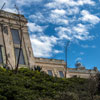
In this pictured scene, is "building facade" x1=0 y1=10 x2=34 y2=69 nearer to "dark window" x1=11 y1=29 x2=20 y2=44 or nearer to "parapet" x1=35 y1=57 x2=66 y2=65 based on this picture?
"dark window" x1=11 y1=29 x2=20 y2=44

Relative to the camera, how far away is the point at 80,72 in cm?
3978

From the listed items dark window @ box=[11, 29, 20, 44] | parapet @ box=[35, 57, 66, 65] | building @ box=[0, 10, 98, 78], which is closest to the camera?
building @ box=[0, 10, 98, 78]

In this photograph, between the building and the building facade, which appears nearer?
the building facade

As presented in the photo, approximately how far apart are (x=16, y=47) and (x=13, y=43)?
2.40 ft

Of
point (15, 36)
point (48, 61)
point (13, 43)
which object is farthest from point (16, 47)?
point (48, 61)

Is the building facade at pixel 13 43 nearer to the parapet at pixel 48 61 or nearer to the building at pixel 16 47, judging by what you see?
the building at pixel 16 47

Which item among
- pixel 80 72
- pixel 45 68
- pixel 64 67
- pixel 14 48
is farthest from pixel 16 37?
pixel 80 72

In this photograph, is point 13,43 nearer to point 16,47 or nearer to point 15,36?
point 16,47

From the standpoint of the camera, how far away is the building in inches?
1148

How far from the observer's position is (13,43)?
101ft

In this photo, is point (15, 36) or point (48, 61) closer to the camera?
point (15, 36)

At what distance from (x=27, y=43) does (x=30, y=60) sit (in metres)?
2.86

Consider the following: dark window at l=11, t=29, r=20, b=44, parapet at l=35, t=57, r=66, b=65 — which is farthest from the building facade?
parapet at l=35, t=57, r=66, b=65

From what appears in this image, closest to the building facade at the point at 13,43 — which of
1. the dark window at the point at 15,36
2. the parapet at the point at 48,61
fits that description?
the dark window at the point at 15,36
